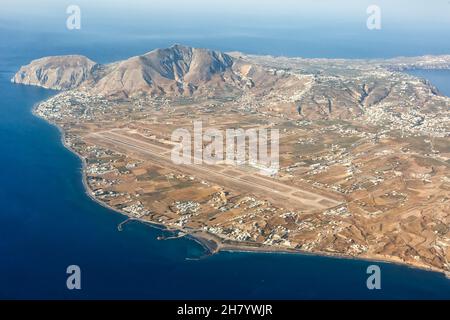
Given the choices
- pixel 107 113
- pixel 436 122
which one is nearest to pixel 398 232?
pixel 436 122

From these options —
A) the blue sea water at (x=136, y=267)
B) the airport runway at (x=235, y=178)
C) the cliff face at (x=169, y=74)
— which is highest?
the cliff face at (x=169, y=74)

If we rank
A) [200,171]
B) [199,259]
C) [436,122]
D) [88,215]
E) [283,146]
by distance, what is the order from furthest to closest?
1. [436,122]
2. [283,146]
3. [200,171]
4. [88,215]
5. [199,259]

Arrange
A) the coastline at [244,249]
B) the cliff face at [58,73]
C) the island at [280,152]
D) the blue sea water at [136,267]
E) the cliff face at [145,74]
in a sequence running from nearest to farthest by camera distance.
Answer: the blue sea water at [136,267] → the coastline at [244,249] → the island at [280,152] → the cliff face at [145,74] → the cliff face at [58,73]

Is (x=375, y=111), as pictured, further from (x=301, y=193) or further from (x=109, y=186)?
(x=109, y=186)

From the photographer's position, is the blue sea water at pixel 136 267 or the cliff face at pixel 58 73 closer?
the blue sea water at pixel 136 267

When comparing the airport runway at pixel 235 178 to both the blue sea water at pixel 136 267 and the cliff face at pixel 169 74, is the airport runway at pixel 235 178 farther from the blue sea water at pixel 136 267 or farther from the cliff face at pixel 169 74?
the cliff face at pixel 169 74

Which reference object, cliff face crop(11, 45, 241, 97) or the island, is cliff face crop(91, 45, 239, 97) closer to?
cliff face crop(11, 45, 241, 97)

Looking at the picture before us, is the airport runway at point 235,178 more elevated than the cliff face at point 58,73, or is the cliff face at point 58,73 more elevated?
the cliff face at point 58,73

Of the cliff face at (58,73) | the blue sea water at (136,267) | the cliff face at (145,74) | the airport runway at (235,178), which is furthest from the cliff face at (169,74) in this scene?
the blue sea water at (136,267)
